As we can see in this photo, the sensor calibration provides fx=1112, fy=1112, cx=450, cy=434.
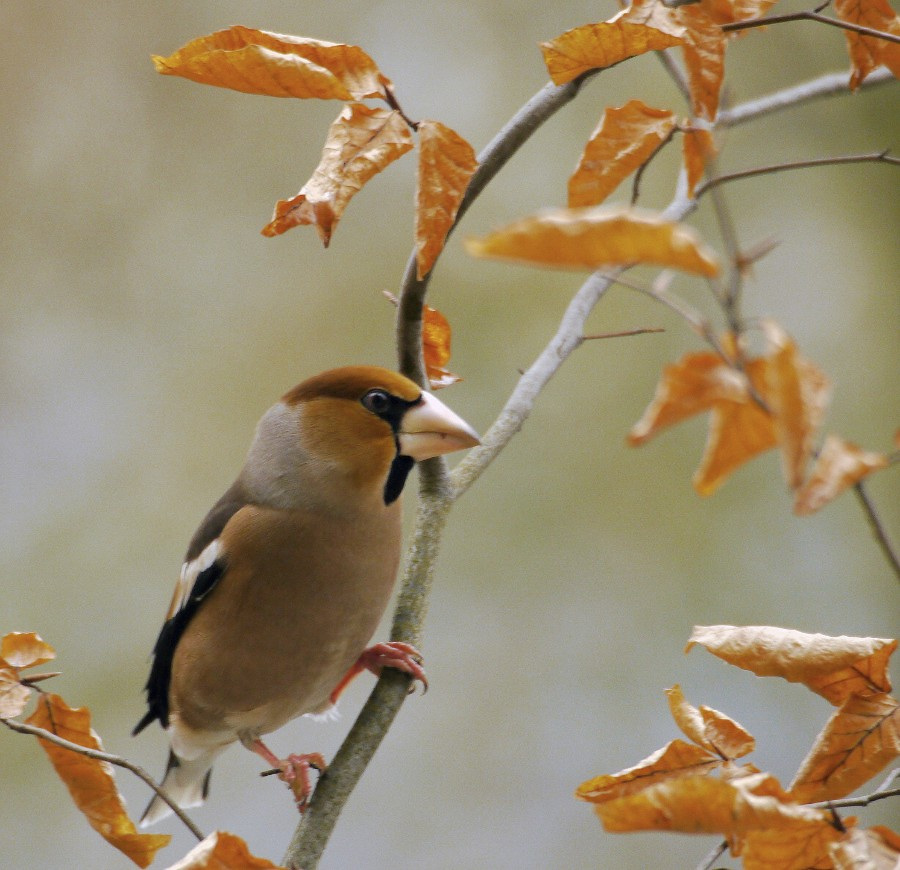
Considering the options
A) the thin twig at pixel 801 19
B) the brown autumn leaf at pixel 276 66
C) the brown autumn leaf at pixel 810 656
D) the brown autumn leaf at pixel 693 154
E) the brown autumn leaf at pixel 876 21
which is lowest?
the brown autumn leaf at pixel 810 656

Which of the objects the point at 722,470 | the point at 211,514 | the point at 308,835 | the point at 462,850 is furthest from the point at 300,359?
the point at 722,470

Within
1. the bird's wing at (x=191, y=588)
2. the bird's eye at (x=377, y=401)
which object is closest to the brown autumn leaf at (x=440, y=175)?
the bird's eye at (x=377, y=401)

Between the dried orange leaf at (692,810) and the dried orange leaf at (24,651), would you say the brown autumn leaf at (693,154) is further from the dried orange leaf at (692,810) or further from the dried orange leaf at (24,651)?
the dried orange leaf at (24,651)

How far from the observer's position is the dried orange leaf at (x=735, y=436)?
683mm

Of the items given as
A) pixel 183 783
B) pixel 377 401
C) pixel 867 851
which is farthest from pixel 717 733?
pixel 183 783

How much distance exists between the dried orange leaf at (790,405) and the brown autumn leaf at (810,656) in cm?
44

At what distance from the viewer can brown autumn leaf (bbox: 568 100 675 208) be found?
3.57 ft

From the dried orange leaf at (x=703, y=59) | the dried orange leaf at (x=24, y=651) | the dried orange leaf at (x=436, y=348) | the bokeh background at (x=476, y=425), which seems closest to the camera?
the dried orange leaf at (x=703, y=59)

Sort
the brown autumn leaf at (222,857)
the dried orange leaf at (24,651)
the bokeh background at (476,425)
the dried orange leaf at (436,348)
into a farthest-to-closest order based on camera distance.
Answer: the bokeh background at (476,425), the dried orange leaf at (436,348), the dried orange leaf at (24,651), the brown autumn leaf at (222,857)

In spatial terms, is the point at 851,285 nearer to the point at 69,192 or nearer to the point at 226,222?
the point at 226,222

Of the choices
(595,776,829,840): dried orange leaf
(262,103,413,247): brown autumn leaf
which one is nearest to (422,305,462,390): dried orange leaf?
(262,103,413,247): brown autumn leaf

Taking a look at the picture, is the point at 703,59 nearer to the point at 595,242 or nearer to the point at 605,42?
the point at 605,42

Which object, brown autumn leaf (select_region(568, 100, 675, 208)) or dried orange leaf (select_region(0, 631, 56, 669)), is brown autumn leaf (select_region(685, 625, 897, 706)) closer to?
brown autumn leaf (select_region(568, 100, 675, 208))

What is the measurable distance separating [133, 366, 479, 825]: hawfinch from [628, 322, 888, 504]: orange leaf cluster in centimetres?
103
